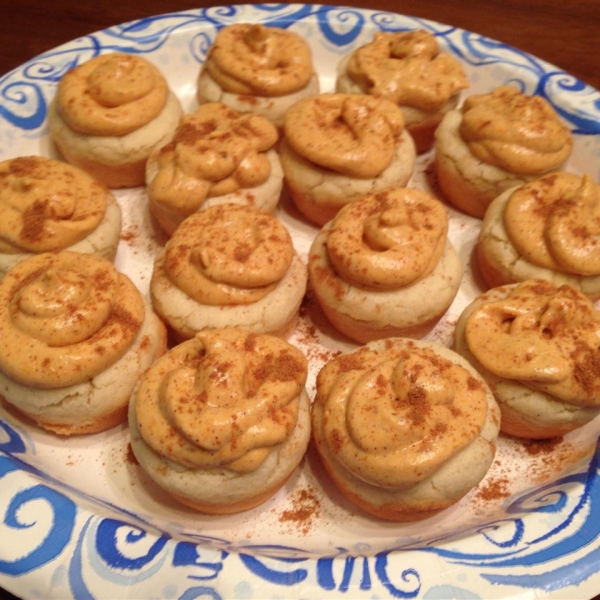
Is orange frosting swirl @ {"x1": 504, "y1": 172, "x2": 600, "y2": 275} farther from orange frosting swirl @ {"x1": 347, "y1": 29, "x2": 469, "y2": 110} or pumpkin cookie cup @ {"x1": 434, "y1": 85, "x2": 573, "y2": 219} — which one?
orange frosting swirl @ {"x1": 347, "y1": 29, "x2": 469, "y2": 110}

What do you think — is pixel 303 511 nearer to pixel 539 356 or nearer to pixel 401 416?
pixel 401 416

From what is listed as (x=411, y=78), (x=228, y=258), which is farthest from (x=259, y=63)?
(x=228, y=258)

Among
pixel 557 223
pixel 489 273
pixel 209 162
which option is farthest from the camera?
pixel 489 273

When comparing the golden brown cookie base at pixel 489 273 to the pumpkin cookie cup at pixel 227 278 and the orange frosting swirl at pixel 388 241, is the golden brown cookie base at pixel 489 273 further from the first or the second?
the pumpkin cookie cup at pixel 227 278

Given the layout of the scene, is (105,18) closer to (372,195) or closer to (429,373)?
A: (372,195)

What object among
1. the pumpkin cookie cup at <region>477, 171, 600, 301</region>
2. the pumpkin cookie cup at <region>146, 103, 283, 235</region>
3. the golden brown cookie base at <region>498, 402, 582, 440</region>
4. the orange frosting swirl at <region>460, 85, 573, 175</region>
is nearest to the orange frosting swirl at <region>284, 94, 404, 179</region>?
the pumpkin cookie cup at <region>146, 103, 283, 235</region>

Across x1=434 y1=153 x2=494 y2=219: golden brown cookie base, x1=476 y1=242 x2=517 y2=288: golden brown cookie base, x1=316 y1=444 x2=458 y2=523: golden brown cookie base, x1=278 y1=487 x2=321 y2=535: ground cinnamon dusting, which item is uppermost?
x1=434 y1=153 x2=494 y2=219: golden brown cookie base
